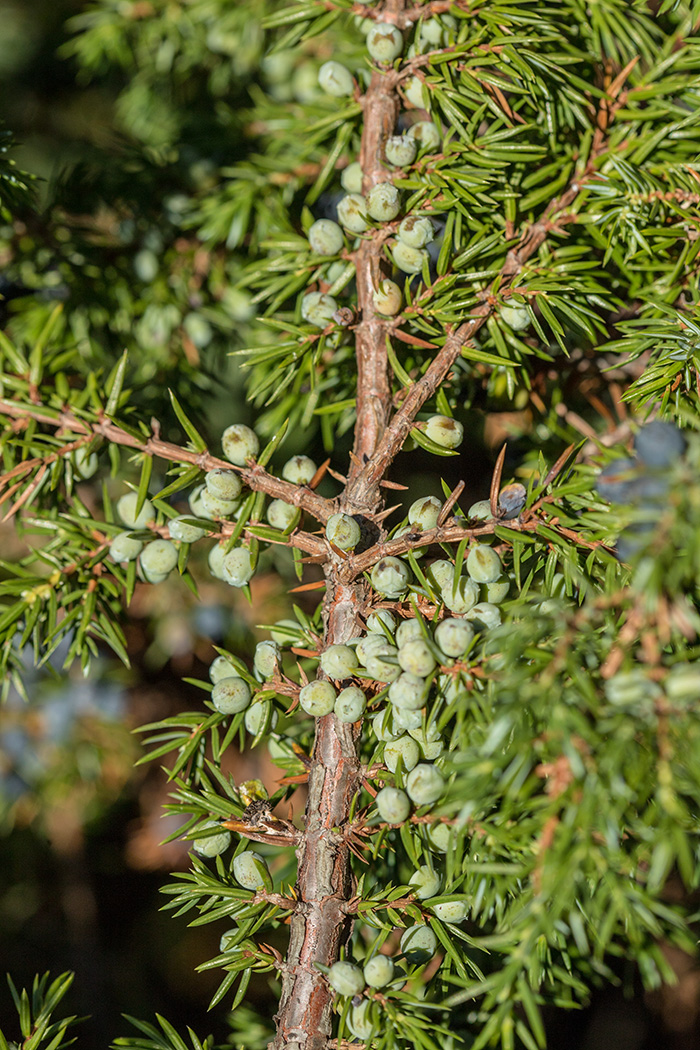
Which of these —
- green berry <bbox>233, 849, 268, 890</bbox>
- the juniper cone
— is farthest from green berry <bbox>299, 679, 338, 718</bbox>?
green berry <bbox>233, 849, 268, 890</bbox>

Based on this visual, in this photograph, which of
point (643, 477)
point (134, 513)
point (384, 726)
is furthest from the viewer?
point (134, 513)

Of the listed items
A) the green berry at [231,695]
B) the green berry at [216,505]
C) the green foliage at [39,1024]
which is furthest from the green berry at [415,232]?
the green foliage at [39,1024]

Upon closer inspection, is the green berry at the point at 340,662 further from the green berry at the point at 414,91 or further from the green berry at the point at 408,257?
the green berry at the point at 414,91

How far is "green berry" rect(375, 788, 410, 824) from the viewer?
41cm

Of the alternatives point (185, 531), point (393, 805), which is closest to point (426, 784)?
point (393, 805)

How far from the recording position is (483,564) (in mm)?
412

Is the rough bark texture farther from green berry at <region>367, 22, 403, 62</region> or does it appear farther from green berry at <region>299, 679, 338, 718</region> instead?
green berry at <region>367, 22, 403, 62</region>

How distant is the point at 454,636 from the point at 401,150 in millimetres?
345

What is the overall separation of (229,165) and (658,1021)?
1.19 meters

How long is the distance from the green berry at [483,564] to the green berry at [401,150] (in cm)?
29

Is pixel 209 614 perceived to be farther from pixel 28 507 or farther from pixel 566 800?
pixel 566 800

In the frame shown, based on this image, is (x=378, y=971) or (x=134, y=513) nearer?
(x=378, y=971)

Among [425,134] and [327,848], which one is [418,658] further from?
[425,134]

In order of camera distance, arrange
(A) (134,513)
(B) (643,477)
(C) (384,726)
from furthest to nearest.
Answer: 1. (A) (134,513)
2. (C) (384,726)
3. (B) (643,477)
